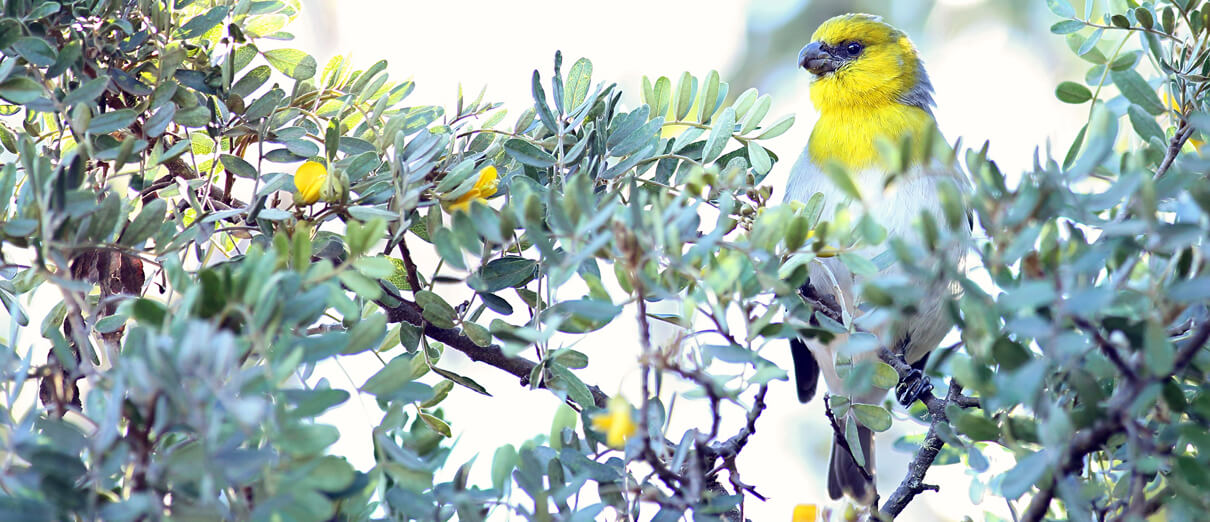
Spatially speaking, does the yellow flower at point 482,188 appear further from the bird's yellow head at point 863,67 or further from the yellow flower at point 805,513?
the bird's yellow head at point 863,67

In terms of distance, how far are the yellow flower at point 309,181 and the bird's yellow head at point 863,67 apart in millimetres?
1991

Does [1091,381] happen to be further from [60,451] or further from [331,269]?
[60,451]

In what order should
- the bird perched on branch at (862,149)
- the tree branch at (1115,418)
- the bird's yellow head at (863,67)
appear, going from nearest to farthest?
the tree branch at (1115,418) < the bird perched on branch at (862,149) < the bird's yellow head at (863,67)

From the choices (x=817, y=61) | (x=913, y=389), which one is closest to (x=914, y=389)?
(x=913, y=389)

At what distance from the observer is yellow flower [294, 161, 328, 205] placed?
1.28 metres

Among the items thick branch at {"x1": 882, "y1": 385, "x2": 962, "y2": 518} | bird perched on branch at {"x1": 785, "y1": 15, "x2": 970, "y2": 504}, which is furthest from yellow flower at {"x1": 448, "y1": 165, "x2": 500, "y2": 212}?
bird perched on branch at {"x1": 785, "y1": 15, "x2": 970, "y2": 504}

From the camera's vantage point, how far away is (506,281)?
4.49 feet

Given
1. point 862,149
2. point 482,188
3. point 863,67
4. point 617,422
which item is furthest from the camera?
point 863,67

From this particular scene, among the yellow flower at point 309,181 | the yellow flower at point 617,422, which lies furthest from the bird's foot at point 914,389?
the yellow flower at point 309,181

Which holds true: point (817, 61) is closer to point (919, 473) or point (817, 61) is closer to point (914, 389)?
point (914, 389)

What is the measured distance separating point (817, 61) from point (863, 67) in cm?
14

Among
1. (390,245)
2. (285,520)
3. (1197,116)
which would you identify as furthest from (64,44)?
(1197,116)

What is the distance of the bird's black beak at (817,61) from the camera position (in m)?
3.05

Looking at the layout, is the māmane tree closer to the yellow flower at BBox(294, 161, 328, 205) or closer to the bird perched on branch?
the yellow flower at BBox(294, 161, 328, 205)
